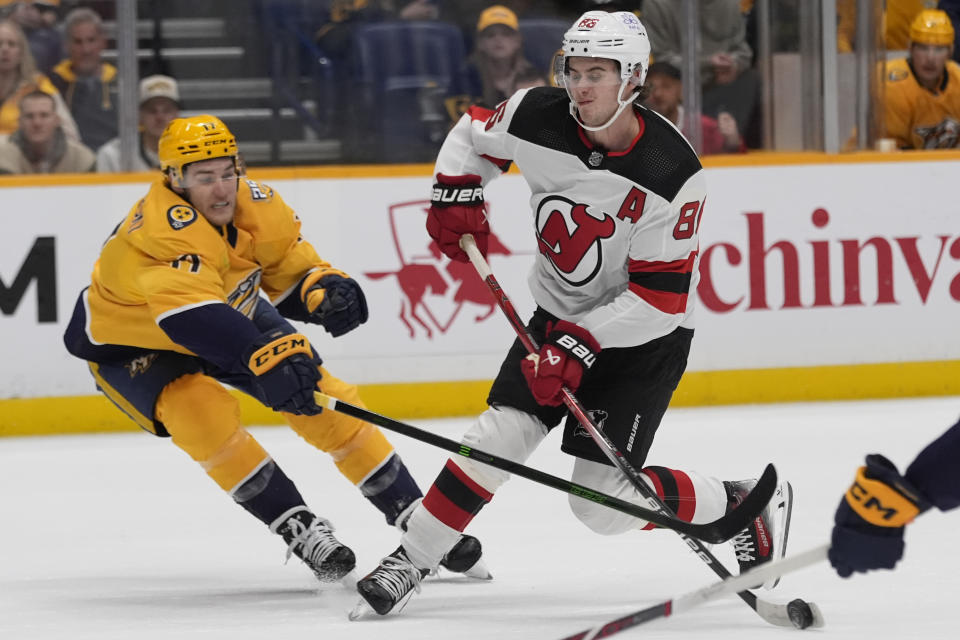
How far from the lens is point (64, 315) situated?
4.85 m

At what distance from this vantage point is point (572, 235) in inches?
112

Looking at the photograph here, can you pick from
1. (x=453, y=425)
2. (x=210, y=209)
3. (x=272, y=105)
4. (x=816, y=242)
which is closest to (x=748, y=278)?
(x=816, y=242)

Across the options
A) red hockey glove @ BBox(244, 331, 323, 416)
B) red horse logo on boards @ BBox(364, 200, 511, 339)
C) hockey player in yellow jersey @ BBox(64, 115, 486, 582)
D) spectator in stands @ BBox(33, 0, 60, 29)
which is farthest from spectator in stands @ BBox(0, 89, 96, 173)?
red hockey glove @ BBox(244, 331, 323, 416)

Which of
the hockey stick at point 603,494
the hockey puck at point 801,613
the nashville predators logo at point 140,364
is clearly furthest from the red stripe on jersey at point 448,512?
the nashville predators logo at point 140,364

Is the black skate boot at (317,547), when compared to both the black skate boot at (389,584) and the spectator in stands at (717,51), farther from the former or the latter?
the spectator in stands at (717,51)

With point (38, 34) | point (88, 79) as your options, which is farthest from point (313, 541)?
point (38, 34)

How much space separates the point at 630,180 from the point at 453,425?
2219mm

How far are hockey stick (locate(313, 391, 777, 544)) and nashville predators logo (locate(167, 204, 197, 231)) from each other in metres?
0.45

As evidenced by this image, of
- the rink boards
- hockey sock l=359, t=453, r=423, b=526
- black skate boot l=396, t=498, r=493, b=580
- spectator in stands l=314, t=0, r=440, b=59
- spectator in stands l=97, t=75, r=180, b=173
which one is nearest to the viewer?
black skate boot l=396, t=498, r=493, b=580

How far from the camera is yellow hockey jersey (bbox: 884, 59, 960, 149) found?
5348 millimetres

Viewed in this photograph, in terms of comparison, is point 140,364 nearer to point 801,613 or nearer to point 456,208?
point 456,208

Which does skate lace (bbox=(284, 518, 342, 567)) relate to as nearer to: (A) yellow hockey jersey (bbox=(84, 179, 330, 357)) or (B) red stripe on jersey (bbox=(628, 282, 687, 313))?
(A) yellow hockey jersey (bbox=(84, 179, 330, 357))

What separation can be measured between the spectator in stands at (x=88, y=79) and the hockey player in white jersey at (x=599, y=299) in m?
2.38

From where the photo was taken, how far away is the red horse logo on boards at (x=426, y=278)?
16.3ft
